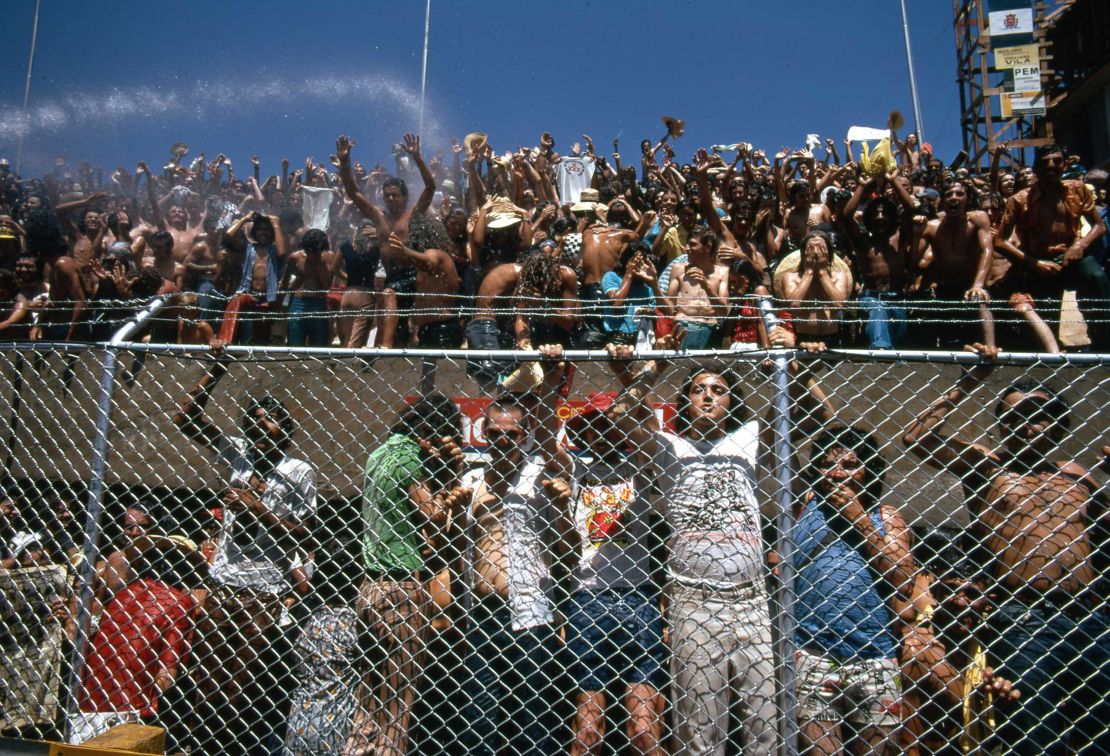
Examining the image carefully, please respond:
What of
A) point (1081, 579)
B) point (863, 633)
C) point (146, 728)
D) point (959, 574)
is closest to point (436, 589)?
point (146, 728)

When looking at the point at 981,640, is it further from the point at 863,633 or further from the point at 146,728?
the point at 146,728

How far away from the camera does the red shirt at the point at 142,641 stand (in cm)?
344

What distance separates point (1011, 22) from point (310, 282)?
1917 cm

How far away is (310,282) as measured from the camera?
809 centimetres

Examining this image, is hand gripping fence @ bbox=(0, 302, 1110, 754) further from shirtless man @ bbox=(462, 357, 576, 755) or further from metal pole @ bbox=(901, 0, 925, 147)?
metal pole @ bbox=(901, 0, 925, 147)

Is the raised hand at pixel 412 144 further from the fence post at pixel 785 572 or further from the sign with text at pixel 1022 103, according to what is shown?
the sign with text at pixel 1022 103

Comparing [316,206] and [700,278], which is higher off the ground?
[316,206]

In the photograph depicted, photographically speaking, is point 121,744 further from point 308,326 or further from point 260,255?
point 260,255

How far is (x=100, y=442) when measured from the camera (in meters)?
3.03

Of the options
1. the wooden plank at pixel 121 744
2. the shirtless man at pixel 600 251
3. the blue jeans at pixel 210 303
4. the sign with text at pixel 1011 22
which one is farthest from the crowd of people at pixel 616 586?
the sign with text at pixel 1011 22

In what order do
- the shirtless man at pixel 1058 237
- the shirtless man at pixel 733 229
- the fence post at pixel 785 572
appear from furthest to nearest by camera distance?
the shirtless man at pixel 733 229 < the shirtless man at pixel 1058 237 < the fence post at pixel 785 572

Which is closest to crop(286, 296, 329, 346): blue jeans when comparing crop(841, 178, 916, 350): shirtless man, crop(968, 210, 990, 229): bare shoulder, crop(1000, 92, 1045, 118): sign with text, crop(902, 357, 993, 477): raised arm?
crop(841, 178, 916, 350): shirtless man

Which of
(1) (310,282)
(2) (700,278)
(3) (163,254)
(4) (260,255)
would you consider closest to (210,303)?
(1) (310,282)

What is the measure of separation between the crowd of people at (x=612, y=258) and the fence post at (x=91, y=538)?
129 cm
